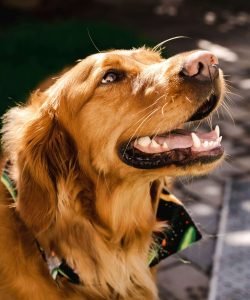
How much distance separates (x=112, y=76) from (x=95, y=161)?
0.39 m

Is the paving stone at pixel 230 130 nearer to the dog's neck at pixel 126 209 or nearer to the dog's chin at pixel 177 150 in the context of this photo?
the dog's neck at pixel 126 209

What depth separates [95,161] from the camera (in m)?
2.63

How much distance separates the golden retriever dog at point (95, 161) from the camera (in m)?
2.53

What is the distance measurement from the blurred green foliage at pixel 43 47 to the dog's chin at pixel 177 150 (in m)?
3.07

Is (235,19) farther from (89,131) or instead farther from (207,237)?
(89,131)

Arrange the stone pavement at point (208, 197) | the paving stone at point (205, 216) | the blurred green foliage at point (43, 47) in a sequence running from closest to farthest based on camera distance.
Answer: the stone pavement at point (208, 197), the paving stone at point (205, 216), the blurred green foliage at point (43, 47)

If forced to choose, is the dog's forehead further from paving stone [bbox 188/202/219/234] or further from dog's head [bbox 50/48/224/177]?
paving stone [bbox 188/202/219/234]

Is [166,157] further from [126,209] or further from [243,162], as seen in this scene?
[243,162]

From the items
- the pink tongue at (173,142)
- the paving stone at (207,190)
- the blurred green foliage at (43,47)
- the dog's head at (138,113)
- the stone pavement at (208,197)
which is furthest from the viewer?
the blurred green foliage at (43,47)

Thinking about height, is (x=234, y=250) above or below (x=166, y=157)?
below

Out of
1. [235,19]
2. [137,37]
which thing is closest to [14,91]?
[137,37]

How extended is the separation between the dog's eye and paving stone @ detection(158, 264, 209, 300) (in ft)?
4.29

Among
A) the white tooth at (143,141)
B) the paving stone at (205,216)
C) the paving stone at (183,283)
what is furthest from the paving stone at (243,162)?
the white tooth at (143,141)

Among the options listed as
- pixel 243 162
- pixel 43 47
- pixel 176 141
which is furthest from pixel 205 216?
pixel 43 47
